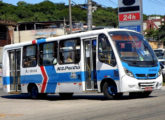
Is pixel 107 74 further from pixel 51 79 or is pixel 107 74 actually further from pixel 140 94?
pixel 51 79

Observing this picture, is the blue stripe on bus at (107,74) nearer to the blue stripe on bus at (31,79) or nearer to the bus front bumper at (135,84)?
the bus front bumper at (135,84)

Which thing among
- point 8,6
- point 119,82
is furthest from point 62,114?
point 8,6

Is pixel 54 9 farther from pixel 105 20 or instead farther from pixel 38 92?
pixel 38 92

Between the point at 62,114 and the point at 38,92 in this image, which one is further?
the point at 38,92

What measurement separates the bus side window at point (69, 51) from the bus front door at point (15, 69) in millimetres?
3974

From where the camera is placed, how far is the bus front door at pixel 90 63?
661 inches

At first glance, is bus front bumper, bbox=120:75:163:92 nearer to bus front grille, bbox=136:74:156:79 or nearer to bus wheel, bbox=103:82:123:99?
bus front grille, bbox=136:74:156:79

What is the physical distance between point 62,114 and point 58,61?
6.64 m

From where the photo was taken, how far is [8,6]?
12194cm

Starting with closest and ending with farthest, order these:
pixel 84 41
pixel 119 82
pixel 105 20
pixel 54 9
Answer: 1. pixel 119 82
2. pixel 84 41
3. pixel 105 20
4. pixel 54 9

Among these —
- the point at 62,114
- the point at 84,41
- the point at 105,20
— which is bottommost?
the point at 62,114

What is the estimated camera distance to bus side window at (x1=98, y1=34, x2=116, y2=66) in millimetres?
16016

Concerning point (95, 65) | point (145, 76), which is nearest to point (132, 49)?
point (145, 76)


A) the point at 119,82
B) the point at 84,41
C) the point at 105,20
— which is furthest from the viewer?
the point at 105,20
